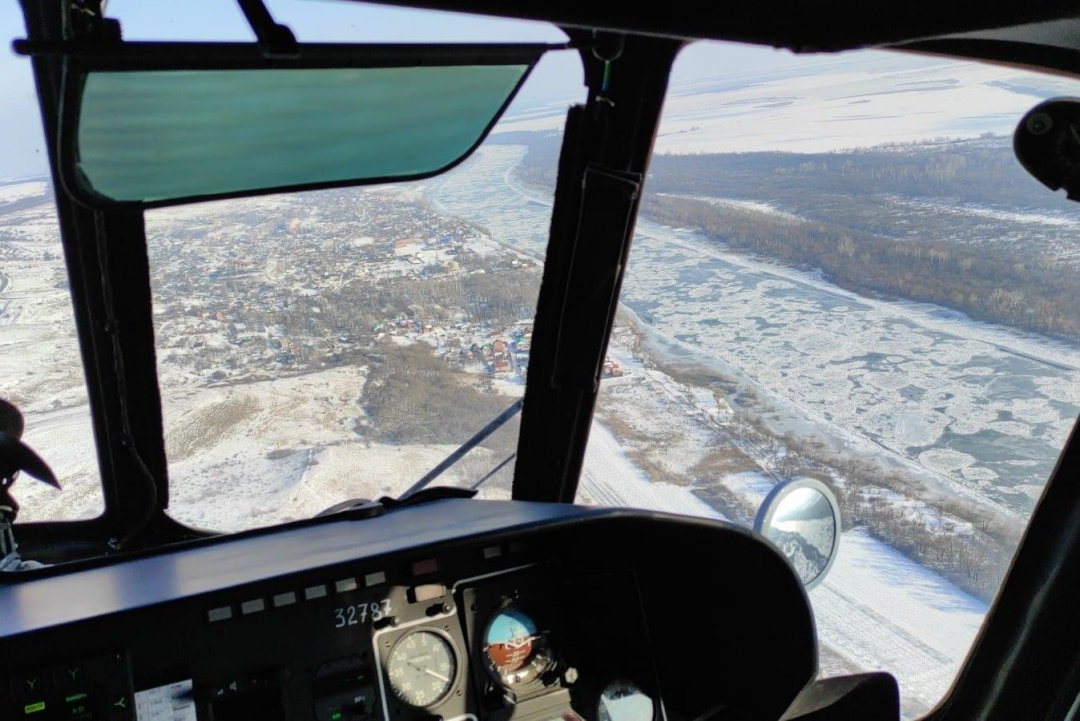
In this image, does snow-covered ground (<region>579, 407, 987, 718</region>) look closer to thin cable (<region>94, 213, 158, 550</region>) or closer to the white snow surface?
thin cable (<region>94, 213, 158, 550</region>)

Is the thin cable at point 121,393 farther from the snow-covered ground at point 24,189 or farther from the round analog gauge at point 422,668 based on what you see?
the round analog gauge at point 422,668

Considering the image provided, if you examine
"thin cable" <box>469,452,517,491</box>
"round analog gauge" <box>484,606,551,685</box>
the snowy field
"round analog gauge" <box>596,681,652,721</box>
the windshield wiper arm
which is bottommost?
"round analog gauge" <box>596,681,652,721</box>

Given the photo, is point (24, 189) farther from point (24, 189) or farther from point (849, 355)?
point (849, 355)

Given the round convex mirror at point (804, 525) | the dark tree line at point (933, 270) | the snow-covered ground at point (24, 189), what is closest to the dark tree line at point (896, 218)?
the dark tree line at point (933, 270)

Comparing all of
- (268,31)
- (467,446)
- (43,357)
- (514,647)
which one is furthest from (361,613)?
(268,31)

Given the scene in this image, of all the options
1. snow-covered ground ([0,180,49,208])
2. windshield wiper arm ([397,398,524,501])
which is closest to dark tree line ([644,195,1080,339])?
windshield wiper arm ([397,398,524,501])

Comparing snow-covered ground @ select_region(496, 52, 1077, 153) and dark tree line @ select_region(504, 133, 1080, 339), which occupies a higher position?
snow-covered ground @ select_region(496, 52, 1077, 153)

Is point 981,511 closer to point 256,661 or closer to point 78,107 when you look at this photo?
point 256,661
